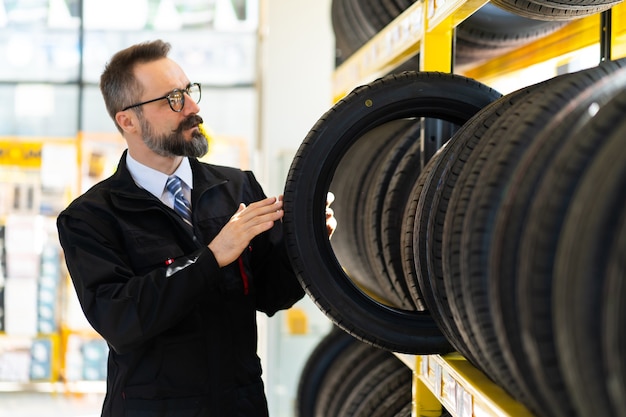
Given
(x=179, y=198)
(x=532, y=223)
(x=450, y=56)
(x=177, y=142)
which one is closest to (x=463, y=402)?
(x=532, y=223)

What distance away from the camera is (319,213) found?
147 centimetres

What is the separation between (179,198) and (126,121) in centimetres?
34

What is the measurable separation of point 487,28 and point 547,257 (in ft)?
4.36

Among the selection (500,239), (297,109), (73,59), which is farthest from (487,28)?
(73,59)

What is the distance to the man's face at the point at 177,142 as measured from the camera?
2.13 meters

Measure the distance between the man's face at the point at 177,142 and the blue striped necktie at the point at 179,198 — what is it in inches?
3.1

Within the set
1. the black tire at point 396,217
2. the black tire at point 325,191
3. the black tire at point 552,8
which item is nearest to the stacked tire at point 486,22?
the black tire at point 552,8

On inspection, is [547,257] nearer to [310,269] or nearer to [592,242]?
[592,242]

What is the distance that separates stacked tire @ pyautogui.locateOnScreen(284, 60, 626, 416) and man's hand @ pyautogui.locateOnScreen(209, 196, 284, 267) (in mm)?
265

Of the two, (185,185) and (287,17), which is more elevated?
(287,17)

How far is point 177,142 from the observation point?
213 cm

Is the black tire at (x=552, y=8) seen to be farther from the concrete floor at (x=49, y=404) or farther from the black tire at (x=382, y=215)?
the concrete floor at (x=49, y=404)

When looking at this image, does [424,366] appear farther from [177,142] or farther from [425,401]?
[177,142]

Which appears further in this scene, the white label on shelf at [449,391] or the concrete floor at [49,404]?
the concrete floor at [49,404]
